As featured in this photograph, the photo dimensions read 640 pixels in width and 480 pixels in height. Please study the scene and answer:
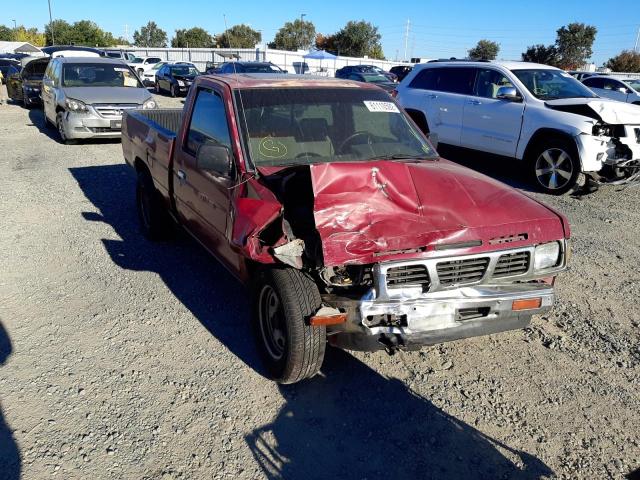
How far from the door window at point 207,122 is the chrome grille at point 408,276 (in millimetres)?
1699

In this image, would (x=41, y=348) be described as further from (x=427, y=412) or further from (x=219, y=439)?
(x=427, y=412)

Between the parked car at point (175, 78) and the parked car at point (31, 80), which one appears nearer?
the parked car at point (31, 80)

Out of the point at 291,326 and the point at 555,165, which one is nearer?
the point at 291,326

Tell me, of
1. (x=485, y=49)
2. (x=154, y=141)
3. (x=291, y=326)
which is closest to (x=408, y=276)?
(x=291, y=326)

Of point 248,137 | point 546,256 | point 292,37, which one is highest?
point 292,37

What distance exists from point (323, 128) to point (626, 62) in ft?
186

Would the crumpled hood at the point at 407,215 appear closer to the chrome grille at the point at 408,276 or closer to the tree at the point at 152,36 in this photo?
the chrome grille at the point at 408,276

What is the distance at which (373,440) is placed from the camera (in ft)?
9.95

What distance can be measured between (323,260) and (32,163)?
30.0ft

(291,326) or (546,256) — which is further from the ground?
(546,256)

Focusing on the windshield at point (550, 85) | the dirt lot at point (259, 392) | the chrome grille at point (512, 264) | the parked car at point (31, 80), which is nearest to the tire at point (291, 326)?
the dirt lot at point (259, 392)

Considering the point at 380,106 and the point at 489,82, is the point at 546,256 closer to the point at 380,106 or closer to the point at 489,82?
the point at 380,106

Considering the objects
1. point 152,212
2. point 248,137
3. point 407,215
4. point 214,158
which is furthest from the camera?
point 152,212

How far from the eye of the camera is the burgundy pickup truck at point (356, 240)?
3.02 m
